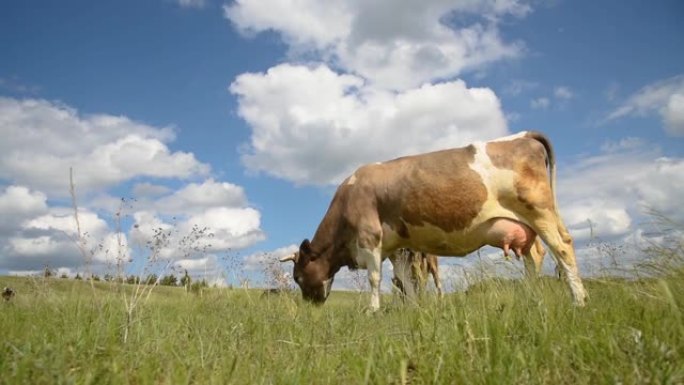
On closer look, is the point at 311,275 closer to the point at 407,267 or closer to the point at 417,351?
the point at 407,267

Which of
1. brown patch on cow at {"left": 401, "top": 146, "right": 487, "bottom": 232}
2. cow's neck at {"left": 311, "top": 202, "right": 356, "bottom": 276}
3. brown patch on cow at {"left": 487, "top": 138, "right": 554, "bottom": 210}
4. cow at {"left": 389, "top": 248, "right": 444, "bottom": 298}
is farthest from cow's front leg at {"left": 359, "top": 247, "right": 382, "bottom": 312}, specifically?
brown patch on cow at {"left": 487, "top": 138, "right": 554, "bottom": 210}

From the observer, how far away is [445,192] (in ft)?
26.1

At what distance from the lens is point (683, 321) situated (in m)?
3.39

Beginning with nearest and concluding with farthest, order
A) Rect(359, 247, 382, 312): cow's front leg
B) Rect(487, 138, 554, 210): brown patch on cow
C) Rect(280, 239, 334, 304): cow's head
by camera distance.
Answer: Rect(487, 138, 554, 210): brown patch on cow < Rect(359, 247, 382, 312): cow's front leg < Rect(280, 239, 334, 304): cow's head

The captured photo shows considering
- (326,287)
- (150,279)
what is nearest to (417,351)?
(150,279)

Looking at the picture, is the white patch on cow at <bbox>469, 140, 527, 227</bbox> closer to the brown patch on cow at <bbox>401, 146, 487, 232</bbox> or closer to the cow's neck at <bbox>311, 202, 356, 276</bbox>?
the brown patch on cow at <bbox>401, 146, 487, 232</bbox>

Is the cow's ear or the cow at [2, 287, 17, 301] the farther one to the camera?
the cow's ear

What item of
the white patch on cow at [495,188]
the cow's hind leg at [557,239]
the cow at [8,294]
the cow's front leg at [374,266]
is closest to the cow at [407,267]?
the cow's front leg at [374,266]

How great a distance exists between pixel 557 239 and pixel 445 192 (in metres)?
1.71

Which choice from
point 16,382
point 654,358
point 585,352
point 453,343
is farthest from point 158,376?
point 654,358

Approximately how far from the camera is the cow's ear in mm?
10641

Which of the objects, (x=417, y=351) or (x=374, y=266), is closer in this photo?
(x=417, y=351)

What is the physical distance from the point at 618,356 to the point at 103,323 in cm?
368

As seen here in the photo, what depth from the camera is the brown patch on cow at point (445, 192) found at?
25.3ft
